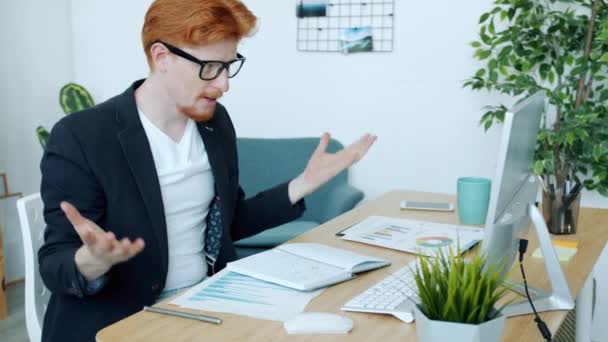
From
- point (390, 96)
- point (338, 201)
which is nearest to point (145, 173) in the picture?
point (338, 201)

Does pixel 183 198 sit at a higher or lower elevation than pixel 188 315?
higher

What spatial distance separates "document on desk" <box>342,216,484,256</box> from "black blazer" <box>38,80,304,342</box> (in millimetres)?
535

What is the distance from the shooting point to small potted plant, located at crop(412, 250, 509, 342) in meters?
0.95

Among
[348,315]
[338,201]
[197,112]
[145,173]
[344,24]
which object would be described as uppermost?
[344,24]

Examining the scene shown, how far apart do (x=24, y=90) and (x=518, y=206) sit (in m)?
3.14

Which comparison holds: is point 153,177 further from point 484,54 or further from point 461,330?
point 484,54

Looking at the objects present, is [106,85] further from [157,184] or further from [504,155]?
[504,155]

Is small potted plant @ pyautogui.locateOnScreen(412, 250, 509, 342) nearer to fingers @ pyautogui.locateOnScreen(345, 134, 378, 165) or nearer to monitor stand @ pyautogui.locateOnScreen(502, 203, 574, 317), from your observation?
monitor stand @ pyautogui.locateOnScreen(502, 203, 574, 317)

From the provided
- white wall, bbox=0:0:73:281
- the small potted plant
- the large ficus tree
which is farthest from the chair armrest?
the small potted plant

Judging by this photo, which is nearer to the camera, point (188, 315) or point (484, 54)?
point (188, 315)

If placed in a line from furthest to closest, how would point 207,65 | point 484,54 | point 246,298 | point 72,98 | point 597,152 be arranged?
point 72,98 < point 484,54 < point 597,152 < point 207,65 < point 246,298

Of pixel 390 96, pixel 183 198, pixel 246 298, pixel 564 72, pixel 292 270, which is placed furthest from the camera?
pixel 390 96

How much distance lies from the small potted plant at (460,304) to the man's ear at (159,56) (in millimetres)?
872

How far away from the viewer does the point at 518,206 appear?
131 cm
